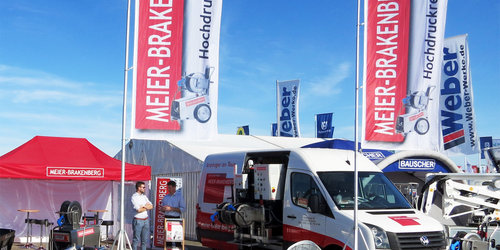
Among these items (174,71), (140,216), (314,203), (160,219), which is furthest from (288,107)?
(174,71)

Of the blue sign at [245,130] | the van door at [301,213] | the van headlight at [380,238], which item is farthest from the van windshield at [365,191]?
the blue sign at [245,130]

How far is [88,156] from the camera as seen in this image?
16.2 metres

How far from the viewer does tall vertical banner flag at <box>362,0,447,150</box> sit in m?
9.41

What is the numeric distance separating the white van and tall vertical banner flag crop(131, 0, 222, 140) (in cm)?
225

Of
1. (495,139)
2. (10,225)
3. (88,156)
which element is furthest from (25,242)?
(495,139)

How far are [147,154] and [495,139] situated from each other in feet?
99.6

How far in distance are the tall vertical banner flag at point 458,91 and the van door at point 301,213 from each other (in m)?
10.7

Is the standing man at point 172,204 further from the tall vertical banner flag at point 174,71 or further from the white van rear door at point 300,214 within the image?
the tall vertical banner flag at point 174,71

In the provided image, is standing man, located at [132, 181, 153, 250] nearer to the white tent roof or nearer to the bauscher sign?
the white tent roof

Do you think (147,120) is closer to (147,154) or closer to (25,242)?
(25,242)

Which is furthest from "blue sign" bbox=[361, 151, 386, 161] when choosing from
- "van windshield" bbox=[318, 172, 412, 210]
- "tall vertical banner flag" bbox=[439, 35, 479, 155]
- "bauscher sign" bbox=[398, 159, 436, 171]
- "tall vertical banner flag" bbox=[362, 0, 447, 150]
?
"tall vertical banner flag" bbox=[362, 0, 447, 150]

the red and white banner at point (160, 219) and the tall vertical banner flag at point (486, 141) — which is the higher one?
the tall vertical banner flag at point (486, 141)

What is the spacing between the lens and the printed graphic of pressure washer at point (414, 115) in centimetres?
956

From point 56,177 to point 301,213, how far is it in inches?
300
